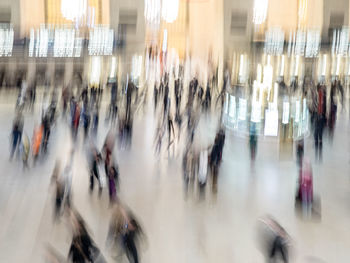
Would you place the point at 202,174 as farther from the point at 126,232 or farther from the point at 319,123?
the point at 319,123

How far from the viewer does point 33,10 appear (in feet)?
77.4

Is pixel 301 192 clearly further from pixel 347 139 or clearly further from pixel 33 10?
pixel 33 10

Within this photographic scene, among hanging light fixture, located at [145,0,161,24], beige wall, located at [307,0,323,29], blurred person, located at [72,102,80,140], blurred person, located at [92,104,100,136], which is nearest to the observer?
blurred person, located at [72,102,80,140]

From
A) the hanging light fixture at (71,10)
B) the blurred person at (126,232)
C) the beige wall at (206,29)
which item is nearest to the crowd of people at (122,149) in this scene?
the blurred person at (126,232)

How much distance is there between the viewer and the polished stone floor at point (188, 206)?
5762mm

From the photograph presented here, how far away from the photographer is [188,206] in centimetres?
721

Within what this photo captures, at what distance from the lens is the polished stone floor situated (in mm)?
5762

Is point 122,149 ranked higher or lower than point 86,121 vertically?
lower

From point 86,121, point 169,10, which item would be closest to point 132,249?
point 86,121

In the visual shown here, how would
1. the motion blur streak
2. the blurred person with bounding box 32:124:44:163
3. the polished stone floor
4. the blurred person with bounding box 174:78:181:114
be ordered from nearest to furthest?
the polished stone floor < the motion blur streak < the blurred person with bounding box 32:124:44:163 < the blurred person with bounding box 174:78:181:114

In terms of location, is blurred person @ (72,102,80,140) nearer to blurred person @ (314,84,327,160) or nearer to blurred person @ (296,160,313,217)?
blurred person @ (314,84,327,160)

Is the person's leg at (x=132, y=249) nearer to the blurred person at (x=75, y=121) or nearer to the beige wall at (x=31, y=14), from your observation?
the blurred person at (x=75, y=121)

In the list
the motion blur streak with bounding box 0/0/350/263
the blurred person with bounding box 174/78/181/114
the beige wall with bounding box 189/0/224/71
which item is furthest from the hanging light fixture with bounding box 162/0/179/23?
the blurred person with bounding box 174/78/181/114

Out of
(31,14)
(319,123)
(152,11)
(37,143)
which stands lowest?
(37,143)
